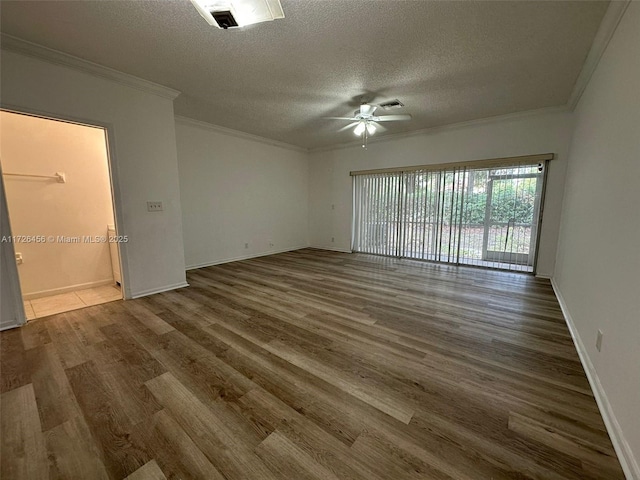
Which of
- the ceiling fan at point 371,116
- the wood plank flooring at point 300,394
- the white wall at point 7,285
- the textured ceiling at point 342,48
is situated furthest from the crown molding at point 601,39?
the white wall at point 7,285

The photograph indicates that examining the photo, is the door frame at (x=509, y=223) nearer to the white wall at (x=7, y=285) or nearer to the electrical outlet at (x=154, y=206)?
the electrical outlet at (x=154, y=206)

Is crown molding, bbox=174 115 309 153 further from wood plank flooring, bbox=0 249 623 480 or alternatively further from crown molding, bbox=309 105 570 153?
wood plank flooring, bbox=0 249 623 480

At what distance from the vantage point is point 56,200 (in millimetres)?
3498

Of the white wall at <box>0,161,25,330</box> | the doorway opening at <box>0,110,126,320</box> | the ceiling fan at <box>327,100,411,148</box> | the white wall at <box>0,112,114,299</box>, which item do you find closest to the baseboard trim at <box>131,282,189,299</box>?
the doorway opening at <box>0,110,126,320</box>

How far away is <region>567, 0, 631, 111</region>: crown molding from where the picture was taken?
5.94ft

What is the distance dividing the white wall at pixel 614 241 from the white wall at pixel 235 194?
5.23 meters

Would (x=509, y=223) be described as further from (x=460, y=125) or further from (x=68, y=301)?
(x=68, y=301)

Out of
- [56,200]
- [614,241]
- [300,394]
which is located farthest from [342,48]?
[56,200]

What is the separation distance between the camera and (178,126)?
4402 millimetres

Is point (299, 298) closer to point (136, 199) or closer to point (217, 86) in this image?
point (136, 199)

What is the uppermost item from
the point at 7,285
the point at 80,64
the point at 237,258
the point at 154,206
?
the point at 80,64

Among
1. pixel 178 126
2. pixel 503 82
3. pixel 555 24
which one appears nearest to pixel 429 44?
pixel 555 24

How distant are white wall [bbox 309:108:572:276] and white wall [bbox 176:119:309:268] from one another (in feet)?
1.97

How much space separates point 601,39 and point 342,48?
2164 mm
